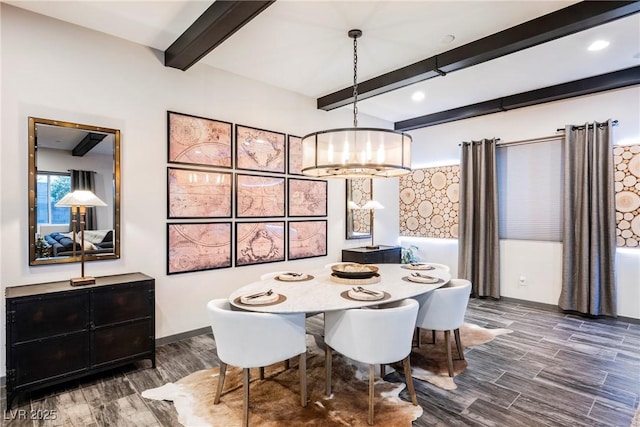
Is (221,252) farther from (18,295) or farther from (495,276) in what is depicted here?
(495,276)

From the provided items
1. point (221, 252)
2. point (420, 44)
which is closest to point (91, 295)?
point (221, 252)

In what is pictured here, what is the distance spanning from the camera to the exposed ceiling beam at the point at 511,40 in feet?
8.76

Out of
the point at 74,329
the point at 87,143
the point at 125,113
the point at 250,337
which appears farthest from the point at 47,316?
the point at 125,113

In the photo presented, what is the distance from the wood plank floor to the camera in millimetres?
2336

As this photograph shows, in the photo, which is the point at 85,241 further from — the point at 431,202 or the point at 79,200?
the point at 431,202

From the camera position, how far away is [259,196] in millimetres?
4352

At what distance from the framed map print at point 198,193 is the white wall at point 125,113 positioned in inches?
4.1

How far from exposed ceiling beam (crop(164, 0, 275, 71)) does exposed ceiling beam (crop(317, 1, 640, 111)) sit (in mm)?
2024

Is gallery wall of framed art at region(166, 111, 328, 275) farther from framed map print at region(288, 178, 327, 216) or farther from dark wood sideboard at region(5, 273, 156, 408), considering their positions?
dark wood sideboard at region(5, 273, 156, 408)

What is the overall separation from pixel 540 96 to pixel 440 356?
3837mm

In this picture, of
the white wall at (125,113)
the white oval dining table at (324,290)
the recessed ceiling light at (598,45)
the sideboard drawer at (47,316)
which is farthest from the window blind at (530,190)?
the sideboard drawer at (47,316)

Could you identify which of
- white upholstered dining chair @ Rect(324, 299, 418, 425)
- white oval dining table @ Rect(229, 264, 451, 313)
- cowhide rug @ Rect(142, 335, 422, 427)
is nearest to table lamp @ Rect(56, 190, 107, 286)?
cowhide rug @ Rect(142, 335, 422, 427)

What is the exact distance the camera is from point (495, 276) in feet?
17.6

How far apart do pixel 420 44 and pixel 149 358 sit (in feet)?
13.2
